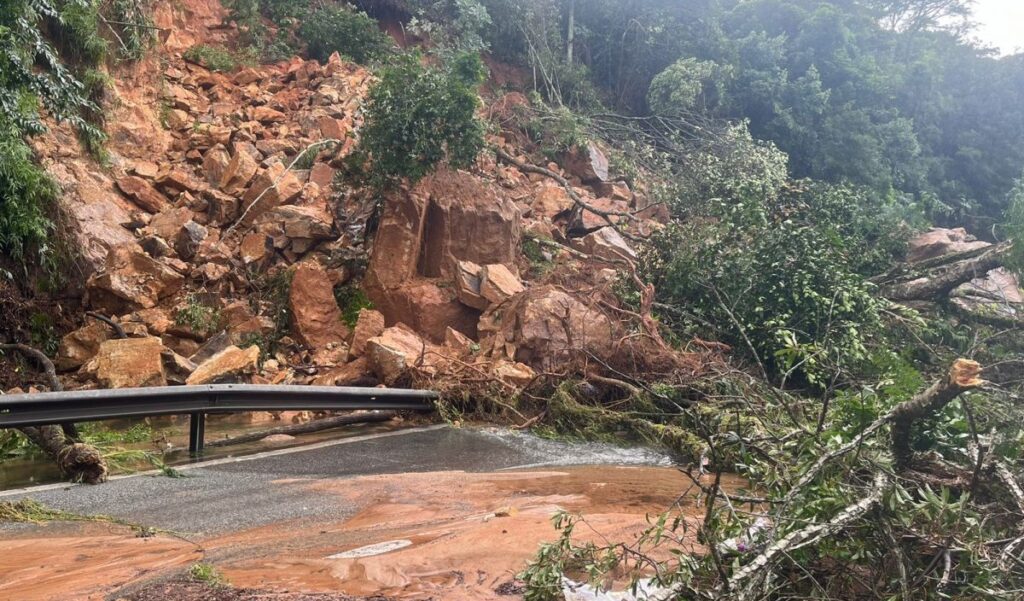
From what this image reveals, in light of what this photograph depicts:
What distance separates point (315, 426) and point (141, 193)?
23.6ft

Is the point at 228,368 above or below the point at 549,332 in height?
below

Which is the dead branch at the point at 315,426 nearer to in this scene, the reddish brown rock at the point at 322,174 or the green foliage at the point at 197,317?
the green foliage at the point at 197,317

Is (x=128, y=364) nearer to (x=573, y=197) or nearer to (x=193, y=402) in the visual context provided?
(x=193, y=402)

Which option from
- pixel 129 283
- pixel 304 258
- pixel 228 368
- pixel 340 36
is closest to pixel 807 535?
pixel 228 368

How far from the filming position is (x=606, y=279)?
1216 centimetres

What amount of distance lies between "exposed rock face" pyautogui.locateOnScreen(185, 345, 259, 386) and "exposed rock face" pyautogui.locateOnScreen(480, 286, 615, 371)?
306cm

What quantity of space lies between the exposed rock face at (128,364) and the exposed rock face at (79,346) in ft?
3.34

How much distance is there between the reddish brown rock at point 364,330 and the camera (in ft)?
33.3

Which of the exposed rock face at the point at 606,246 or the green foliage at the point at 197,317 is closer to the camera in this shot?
the green foliage at the point at 197,317

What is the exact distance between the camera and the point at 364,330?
10312 millimetres

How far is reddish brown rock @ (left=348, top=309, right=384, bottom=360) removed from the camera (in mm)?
10148

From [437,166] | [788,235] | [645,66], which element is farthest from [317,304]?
[645,66]

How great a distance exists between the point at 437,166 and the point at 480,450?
662 centimetres

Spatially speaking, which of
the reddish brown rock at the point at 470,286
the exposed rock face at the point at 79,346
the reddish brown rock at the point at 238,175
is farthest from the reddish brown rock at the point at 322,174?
the exposed rock face at the point at 79,346
